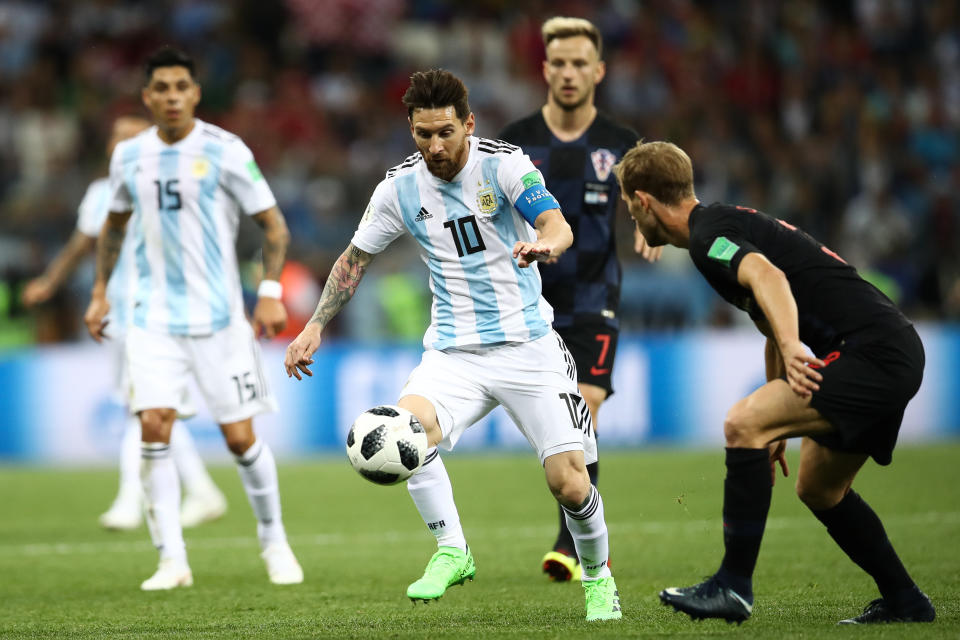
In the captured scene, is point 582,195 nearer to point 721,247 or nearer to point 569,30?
point 569,30

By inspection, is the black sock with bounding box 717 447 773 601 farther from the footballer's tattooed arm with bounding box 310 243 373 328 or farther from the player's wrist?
the player's wrist

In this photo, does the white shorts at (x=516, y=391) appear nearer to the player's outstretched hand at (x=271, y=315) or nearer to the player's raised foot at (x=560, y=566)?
the player's raised foot at (x=560, y=566)

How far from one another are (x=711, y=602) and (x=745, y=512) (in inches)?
13.4

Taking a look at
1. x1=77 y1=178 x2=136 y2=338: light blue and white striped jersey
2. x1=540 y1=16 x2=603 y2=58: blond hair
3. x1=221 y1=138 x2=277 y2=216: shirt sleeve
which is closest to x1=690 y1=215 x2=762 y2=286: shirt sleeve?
x1=540 y1=16 x2=603 y2=58: blond hair

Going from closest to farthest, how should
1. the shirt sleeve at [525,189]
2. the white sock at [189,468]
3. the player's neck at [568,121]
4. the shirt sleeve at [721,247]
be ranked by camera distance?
the shirt sleeve at [721,247] → the shirt sleeve at [525,189] → the player's neck at [568,121] → the white sock at [189,468]

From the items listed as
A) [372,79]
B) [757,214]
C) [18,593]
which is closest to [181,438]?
[18,593]

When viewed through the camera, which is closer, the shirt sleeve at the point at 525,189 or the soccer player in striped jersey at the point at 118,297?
the shirt sleeve at the point at 525,189

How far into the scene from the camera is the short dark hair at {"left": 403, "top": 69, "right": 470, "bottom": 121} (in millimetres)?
5270

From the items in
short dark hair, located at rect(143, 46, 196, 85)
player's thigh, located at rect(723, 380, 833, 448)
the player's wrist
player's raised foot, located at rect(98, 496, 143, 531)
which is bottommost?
player's raised foot, located at rect(98, 496, 143, 531)

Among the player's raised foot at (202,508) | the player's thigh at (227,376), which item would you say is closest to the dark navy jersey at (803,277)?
the player's thigh at (227,376)

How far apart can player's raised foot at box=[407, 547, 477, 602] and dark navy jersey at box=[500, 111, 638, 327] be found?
73.1 inches

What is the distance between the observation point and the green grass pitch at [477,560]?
5.30 metres

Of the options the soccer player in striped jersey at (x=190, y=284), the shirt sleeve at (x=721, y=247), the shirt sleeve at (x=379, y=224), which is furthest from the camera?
the soccer player in striped jersey at (x=190, y=284)

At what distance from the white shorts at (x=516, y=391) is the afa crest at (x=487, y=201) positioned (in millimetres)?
549
